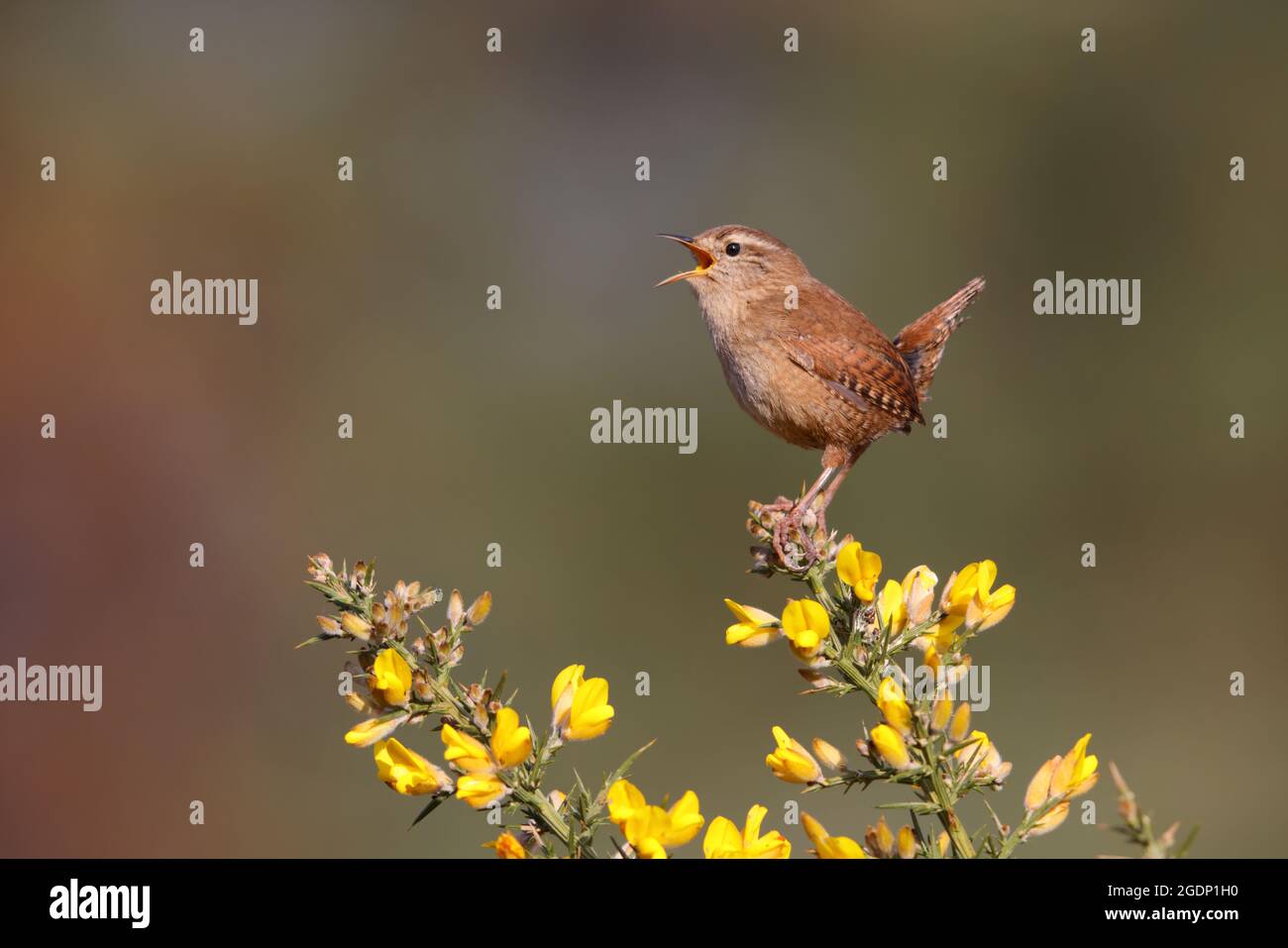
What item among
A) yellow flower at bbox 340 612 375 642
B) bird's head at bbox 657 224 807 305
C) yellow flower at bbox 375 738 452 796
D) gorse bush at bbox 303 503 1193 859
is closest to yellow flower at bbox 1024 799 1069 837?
gorse bush at bbox 303 503 1193 859

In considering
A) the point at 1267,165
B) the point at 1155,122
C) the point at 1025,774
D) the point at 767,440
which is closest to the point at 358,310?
the point at 767,440

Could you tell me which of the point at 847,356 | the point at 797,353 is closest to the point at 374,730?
the point at 797,353

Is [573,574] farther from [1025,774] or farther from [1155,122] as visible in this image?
[1155,122]

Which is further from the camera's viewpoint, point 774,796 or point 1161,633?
point 1161,633

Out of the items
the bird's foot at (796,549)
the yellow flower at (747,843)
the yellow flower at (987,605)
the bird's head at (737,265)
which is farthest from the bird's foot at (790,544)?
the bird's head at (737,265)

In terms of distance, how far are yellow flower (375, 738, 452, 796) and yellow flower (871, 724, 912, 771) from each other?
1.99 feet

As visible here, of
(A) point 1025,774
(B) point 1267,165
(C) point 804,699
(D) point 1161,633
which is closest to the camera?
(A) point 1025,774

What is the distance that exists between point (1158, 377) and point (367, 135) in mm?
5412

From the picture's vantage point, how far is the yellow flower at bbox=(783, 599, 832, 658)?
1.72 m

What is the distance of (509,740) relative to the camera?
166 centimetres

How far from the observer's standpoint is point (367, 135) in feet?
26.7

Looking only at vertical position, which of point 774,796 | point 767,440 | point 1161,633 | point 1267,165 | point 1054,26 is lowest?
point 774,796

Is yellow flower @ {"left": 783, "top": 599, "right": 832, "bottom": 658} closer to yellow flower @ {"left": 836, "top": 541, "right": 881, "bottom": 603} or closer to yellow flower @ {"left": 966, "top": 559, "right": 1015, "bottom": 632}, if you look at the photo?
yellow flower @ {"left": 836, "top": 541, "right": 881, "bottom": 603}

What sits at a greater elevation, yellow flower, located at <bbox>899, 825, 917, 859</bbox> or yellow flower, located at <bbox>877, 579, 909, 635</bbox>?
yellow flower, located at <bbox>877, 579, 909, 635</bbox>
